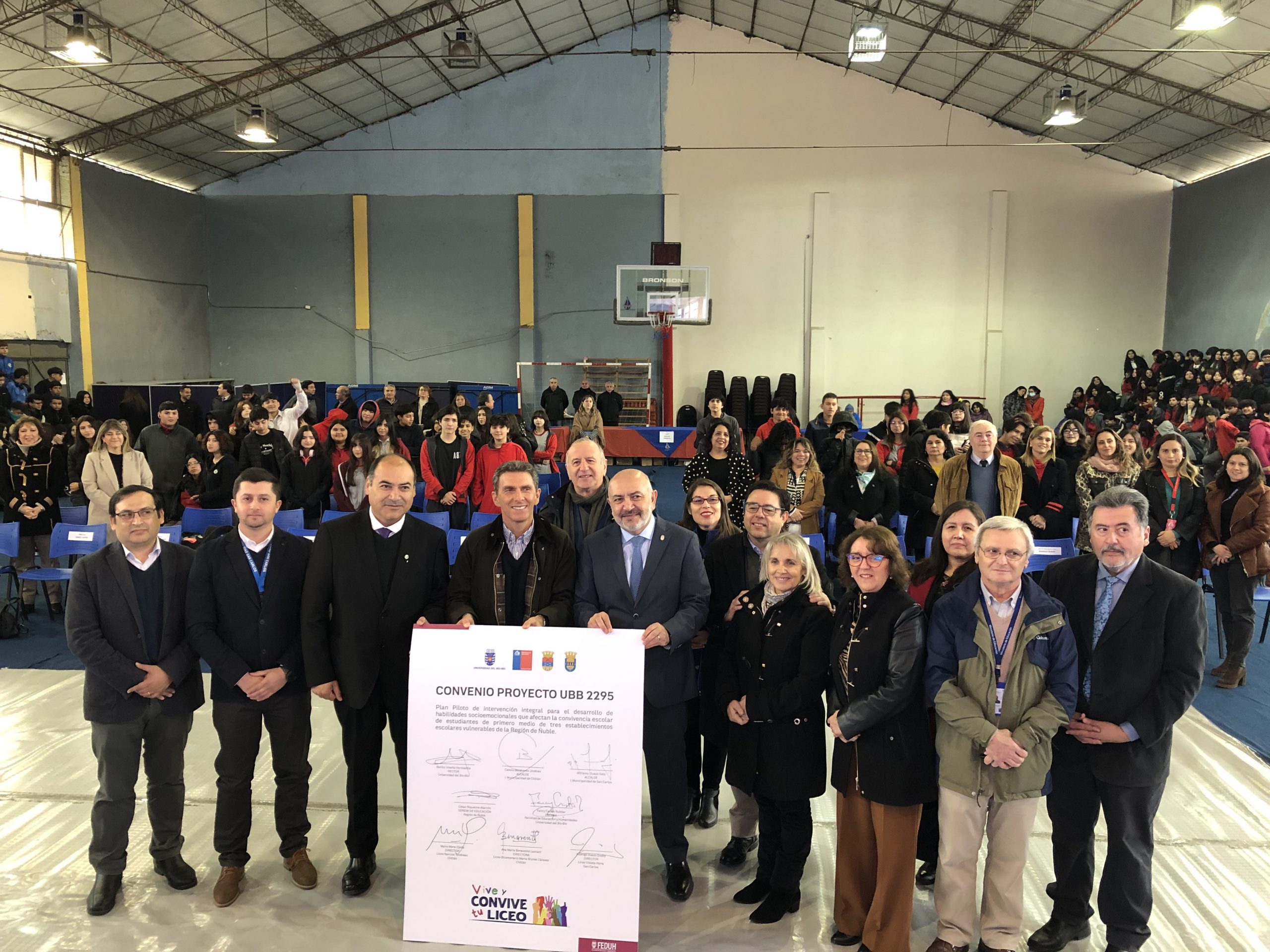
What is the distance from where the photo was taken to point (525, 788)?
9.11 feet

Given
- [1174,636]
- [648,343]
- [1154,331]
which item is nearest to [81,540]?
[1174,636]

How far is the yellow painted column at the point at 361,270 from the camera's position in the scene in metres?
17.8

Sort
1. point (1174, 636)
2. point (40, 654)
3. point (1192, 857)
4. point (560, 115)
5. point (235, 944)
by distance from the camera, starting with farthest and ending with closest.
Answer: point (560, 115) < point (40, 654) < point (1192, 857) < point (235, 944) < point (1174, 636)

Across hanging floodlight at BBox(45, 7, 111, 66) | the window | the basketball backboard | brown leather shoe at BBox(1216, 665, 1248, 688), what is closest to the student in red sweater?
brown leather shoe at BBox(1216, 665, 1248, 688)

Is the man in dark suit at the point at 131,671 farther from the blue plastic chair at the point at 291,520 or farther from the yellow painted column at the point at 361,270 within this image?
the yellow painted column at the point at 361,270

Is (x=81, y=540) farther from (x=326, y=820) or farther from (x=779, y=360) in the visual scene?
(x=779, y=360)

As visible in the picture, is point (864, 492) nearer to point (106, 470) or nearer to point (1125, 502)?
point (1125, 502)

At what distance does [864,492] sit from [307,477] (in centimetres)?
452

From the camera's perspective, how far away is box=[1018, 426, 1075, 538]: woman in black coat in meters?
5.94

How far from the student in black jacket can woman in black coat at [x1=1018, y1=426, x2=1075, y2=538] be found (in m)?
5.45

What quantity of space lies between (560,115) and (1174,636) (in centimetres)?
1724

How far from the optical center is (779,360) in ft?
59.0

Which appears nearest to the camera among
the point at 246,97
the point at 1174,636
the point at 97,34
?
the point at 1174,636

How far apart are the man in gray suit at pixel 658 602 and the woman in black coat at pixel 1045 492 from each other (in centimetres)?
373
